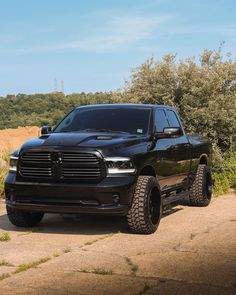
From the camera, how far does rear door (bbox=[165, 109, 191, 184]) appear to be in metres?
8.83

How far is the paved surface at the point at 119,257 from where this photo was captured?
5.00m

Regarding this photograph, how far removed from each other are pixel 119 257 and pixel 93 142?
5.76 ft

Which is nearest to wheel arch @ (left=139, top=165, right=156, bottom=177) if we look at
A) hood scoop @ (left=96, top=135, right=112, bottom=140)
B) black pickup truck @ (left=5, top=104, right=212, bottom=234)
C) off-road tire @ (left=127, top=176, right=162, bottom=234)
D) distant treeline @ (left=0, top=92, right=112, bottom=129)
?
black pickup truck @ (left=5, top=104, right=212, bottom=234)

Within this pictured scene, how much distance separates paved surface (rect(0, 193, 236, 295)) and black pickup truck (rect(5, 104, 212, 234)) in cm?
37

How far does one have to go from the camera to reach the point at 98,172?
22.9ft

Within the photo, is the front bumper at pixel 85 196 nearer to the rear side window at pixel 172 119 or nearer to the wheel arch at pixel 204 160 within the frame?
the rear side window at pixel 172 119

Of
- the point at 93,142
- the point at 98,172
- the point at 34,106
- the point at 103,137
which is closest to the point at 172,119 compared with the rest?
the point at 103,137

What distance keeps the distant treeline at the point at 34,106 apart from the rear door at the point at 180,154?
25365mm

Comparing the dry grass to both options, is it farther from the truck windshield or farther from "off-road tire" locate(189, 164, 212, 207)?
"off-road tire" locate(189, 164, 212, 207)

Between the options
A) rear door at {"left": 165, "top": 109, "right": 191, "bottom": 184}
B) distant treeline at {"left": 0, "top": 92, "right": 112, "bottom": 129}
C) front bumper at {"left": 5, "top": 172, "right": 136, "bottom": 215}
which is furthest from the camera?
distant treeline at {"left": 0, "top": 92, "right": 112, "bottom": 129}

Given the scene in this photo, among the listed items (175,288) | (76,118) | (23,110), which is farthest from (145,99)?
(23,110)

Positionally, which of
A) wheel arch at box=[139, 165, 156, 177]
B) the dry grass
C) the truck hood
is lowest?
the dry grass

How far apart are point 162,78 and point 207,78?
1.38 meters

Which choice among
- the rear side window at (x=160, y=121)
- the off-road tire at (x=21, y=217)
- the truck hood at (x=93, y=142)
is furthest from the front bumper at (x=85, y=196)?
the rear side window at (x=160, y=121)
